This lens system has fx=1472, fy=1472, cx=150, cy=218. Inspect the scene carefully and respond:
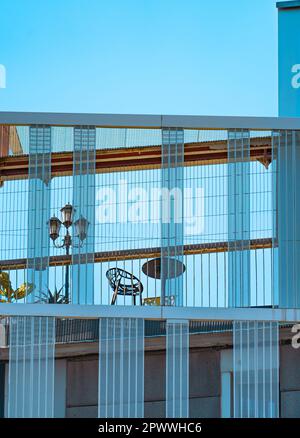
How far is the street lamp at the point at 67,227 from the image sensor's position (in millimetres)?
24438

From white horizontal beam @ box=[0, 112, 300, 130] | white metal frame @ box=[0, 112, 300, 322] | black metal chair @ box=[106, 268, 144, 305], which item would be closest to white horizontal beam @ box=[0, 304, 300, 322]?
white metal frame @ box=[0, 112, 300, 322]

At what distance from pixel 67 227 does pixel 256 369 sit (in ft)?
12.8

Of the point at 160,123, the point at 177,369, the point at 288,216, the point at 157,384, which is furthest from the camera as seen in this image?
the point at 157,384

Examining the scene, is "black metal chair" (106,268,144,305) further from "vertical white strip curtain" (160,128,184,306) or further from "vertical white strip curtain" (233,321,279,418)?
"vertical white strip curtain" (233,321,279,418)

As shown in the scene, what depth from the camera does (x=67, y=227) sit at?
24.5 m

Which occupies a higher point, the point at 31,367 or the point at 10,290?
the point at 10,290

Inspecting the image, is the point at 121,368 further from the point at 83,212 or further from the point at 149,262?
the point at 83,212

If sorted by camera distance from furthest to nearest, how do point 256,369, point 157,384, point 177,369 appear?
point 157,384 < point 256,369 < point 177,369

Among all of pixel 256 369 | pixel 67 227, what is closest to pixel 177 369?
pixel 256 369

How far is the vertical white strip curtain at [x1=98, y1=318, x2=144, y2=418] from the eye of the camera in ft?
78.5

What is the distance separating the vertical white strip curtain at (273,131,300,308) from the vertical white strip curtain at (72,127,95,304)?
312cm

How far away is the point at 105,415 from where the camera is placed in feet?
78.3
